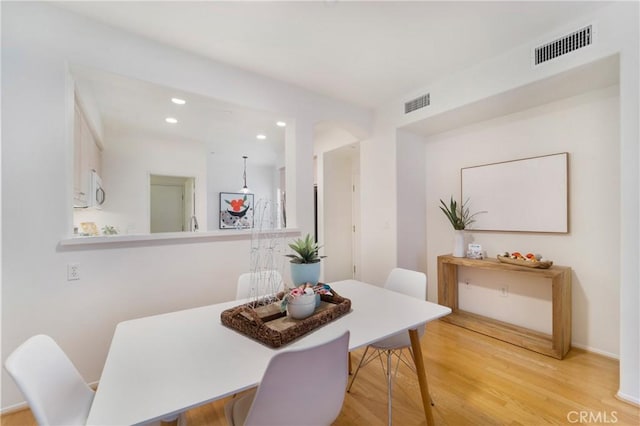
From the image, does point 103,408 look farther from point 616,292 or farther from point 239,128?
point 239,128

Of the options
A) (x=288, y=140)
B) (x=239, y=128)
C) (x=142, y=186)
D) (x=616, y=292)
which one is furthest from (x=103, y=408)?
(x=142, y=186)

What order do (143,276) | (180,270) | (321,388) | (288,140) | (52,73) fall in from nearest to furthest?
(321,388) → (52,73) → (143,276) → (180,270) → (288,140)

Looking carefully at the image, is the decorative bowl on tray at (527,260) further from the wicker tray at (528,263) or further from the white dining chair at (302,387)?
the white dining chair at (302,387)

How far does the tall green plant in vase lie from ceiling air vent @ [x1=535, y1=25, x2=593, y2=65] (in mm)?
1482

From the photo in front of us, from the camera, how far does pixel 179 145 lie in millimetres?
4781

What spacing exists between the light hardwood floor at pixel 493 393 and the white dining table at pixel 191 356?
0.35m

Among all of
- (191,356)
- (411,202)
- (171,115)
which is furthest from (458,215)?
(171,115)

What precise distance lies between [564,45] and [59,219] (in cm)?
379

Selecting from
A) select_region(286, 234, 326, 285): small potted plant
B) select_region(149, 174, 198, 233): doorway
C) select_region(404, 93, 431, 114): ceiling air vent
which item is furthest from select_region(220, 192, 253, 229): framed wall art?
select_region(286, 234, 326, 285): small potted plant

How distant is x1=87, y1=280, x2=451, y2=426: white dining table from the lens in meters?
0.76

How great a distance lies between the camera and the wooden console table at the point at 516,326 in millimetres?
2213

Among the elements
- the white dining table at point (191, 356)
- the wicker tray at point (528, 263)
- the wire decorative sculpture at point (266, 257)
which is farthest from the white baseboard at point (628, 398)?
the wire decorative sculpture at point (266, 257)

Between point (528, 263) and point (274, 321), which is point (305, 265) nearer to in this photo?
point (274, 321)

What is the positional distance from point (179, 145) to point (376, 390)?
4.80m
